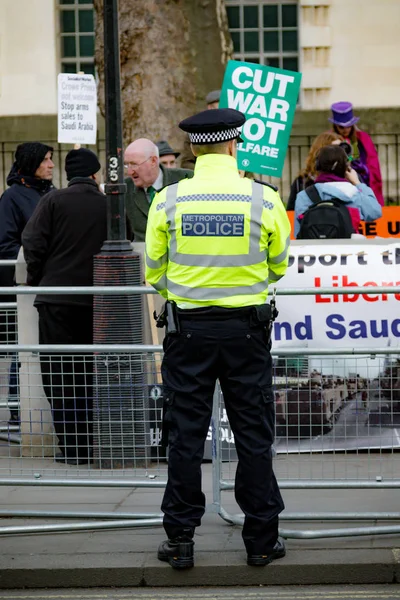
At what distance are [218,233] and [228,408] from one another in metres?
0.84

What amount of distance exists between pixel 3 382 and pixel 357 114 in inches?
648

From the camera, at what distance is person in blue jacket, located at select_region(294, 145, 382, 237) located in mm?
9734

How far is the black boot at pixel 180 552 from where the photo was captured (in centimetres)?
608

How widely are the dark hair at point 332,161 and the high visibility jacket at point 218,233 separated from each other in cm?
373

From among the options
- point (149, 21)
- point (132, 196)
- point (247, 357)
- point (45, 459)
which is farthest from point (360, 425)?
point (149, 21)

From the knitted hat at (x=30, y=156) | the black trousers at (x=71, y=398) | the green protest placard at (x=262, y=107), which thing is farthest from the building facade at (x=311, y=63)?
the black trousers at (x=71, y=398)

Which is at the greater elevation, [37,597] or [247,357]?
[247,357]

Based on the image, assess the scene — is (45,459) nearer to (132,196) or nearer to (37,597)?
(37,597)

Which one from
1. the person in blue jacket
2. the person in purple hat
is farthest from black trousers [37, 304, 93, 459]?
the person in purple hat

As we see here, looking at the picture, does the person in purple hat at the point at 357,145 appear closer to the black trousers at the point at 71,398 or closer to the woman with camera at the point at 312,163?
the woman with camera at the point at 312,163

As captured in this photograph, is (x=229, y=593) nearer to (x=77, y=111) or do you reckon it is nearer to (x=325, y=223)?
(x=325, y=223)

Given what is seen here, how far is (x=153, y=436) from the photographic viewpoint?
685 centimetres

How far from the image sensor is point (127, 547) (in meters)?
6.39

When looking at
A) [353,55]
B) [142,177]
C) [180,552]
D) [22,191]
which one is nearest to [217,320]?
[180,552]
